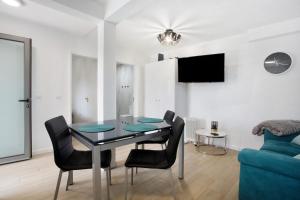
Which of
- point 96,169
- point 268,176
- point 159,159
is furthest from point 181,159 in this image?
point 96,169

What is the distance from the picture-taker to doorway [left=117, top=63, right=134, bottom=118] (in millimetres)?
4848

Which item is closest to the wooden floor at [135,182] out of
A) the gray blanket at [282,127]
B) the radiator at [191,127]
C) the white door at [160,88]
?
the gray blanket at [282,127]

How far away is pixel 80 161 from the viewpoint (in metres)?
1.67

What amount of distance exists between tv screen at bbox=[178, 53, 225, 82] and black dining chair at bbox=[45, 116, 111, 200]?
8.19 feet

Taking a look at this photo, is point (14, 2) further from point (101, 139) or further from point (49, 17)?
point (101, 139)

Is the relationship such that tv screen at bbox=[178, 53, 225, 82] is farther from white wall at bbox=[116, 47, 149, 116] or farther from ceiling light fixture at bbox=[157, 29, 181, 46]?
white wall at bbox=[116, 47, 149, 116]

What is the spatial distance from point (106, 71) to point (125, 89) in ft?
7.82

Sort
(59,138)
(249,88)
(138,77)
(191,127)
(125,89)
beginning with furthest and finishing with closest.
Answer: (125,89) → (138,77) → (191,127) → (249,88) → (59,138)

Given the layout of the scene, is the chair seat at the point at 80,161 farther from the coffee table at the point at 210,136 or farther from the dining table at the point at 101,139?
the coffee table at the point at 210,136

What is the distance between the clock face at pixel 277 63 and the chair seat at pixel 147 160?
2.39 metres

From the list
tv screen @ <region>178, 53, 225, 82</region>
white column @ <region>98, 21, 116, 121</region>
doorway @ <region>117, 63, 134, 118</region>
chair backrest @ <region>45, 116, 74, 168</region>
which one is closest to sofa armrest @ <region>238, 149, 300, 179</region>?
chair backrest @ <region>45, 116, 74, 168</region>

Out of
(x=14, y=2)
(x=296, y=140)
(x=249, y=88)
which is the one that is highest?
(x=14, y=2)

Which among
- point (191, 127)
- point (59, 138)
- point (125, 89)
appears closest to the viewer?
point (59, 138)

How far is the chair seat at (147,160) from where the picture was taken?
5.37 feet
